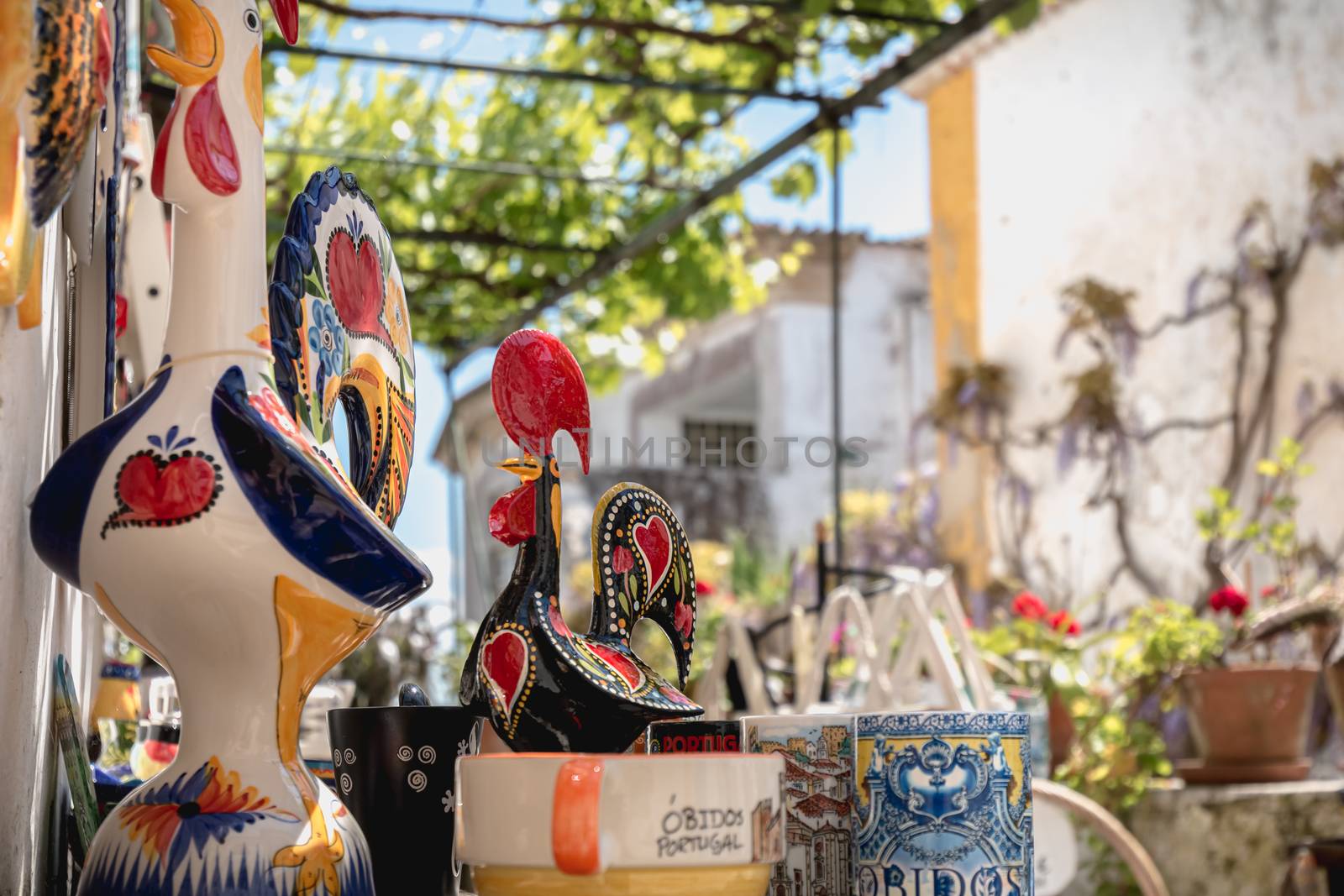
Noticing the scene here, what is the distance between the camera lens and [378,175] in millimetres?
5289

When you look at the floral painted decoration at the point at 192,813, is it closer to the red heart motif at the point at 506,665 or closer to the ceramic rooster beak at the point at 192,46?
the red heart motif at the point at 506,665

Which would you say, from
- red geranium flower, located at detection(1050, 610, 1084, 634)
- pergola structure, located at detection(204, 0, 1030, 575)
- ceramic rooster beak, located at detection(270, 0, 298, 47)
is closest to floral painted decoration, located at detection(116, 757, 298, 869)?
ceramic rooster beak, located at detection(270, 0, 298, 47)

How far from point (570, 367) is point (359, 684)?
3771mm

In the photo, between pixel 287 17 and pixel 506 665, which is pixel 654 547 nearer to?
pixel 506 665

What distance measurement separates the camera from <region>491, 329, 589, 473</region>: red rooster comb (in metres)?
0.75

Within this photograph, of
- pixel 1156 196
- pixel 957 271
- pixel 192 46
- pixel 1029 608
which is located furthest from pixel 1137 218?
pixel 192 46

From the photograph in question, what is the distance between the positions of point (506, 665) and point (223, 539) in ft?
0.64

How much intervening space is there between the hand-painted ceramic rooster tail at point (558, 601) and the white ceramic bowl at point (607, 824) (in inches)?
3.6

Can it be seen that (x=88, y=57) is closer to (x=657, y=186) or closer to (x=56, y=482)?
(x=56, y=482)

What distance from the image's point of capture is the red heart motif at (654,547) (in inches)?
32.0

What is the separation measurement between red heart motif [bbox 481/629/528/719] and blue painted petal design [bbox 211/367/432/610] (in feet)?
0.46

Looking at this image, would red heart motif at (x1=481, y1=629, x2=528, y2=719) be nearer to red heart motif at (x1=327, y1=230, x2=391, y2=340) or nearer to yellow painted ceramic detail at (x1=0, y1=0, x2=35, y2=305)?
red heart motif at (x1=327, y1=230, x2=391, y2=340)

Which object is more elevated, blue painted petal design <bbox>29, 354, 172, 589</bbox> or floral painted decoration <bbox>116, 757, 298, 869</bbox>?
blue painted petal design <bbox>29, 354, 172, 589</bbox>

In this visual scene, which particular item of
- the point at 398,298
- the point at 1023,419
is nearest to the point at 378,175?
the point at 1023,419
